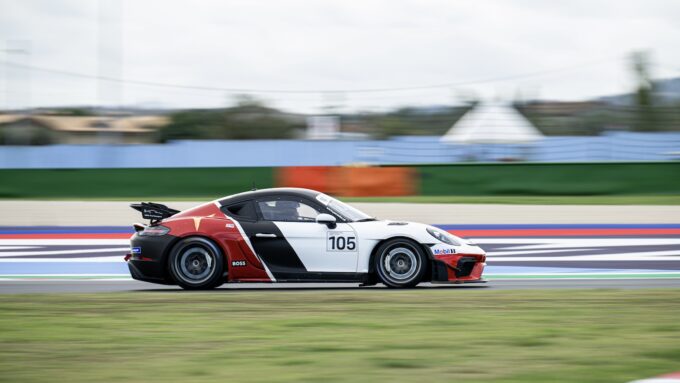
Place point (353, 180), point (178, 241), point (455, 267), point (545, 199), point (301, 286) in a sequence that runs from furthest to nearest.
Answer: point (353, 180), point (545, 199), point (301, 286), point (178, 241), point (455, 267)

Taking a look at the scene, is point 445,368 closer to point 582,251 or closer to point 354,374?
point 354,374

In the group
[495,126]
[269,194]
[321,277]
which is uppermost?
[495,126]

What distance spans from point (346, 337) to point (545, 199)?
15.9 m

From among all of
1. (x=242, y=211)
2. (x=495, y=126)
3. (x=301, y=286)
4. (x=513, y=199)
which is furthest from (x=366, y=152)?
(x=242, y=211)

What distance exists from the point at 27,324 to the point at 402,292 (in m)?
3.63

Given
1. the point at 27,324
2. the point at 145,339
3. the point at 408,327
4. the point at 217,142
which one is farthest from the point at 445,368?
the point at 217,142

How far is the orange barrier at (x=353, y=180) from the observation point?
70.5 ft

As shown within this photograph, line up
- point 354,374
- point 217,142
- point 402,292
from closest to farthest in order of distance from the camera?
point 354,374
point 402,292
point 217,142

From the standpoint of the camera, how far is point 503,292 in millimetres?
9141

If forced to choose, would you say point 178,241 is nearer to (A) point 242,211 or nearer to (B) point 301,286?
(A) point 242,211

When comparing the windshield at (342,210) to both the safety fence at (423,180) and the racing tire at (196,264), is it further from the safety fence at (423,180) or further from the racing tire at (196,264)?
the safety fence at (423,180)

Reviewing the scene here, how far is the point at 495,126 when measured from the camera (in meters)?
29.2

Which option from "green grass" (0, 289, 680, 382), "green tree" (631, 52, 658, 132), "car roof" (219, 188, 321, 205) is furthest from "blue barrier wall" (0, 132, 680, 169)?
"green grass" (0, 289, 680, 382)

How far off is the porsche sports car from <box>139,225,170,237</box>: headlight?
0.01 metres
